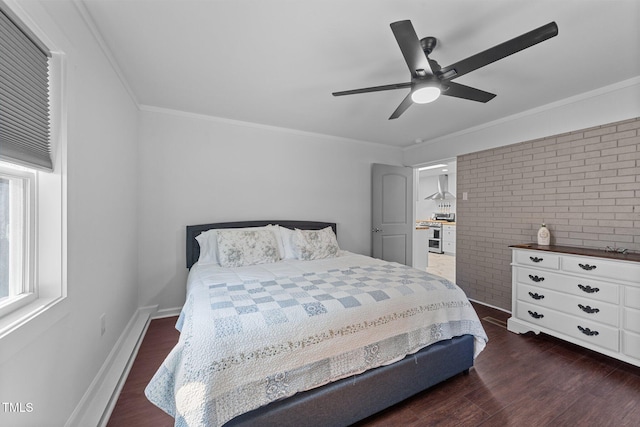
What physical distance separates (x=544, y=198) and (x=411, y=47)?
2669 millimetres

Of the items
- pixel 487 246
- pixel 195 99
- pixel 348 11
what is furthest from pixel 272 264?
pixel 487 246

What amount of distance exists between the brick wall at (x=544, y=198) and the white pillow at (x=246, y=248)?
2.83m

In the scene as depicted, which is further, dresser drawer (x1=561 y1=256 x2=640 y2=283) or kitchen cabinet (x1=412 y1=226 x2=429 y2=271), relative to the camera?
kitchen cabinet (x1=412 y1=226 x2=429 y2=271)

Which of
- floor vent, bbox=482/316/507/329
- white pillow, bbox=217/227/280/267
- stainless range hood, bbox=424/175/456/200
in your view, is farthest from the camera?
stainless range hood, bbox=424/175/456/200

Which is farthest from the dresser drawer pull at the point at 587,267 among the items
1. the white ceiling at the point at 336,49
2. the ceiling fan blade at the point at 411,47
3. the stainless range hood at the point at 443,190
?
the stainless range hood at the point at 443,190

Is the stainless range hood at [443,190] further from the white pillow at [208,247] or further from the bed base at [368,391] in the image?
the white pillow at [208,247]

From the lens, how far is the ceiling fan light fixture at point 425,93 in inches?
69.5

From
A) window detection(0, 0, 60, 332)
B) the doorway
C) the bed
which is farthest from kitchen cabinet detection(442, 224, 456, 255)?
window detection(0, 0, 60, 332)

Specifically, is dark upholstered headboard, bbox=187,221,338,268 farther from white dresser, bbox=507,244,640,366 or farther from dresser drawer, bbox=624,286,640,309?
dresser drawer, bbox=624,286,640,309

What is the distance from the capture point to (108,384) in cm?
178

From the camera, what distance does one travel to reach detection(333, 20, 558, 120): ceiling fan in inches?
52.6

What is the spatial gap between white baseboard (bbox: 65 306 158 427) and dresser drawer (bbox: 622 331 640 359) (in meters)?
3.80

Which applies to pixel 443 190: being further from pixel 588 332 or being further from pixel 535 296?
pixel 588 332

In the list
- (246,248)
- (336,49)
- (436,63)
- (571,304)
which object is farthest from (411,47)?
(571,304)
